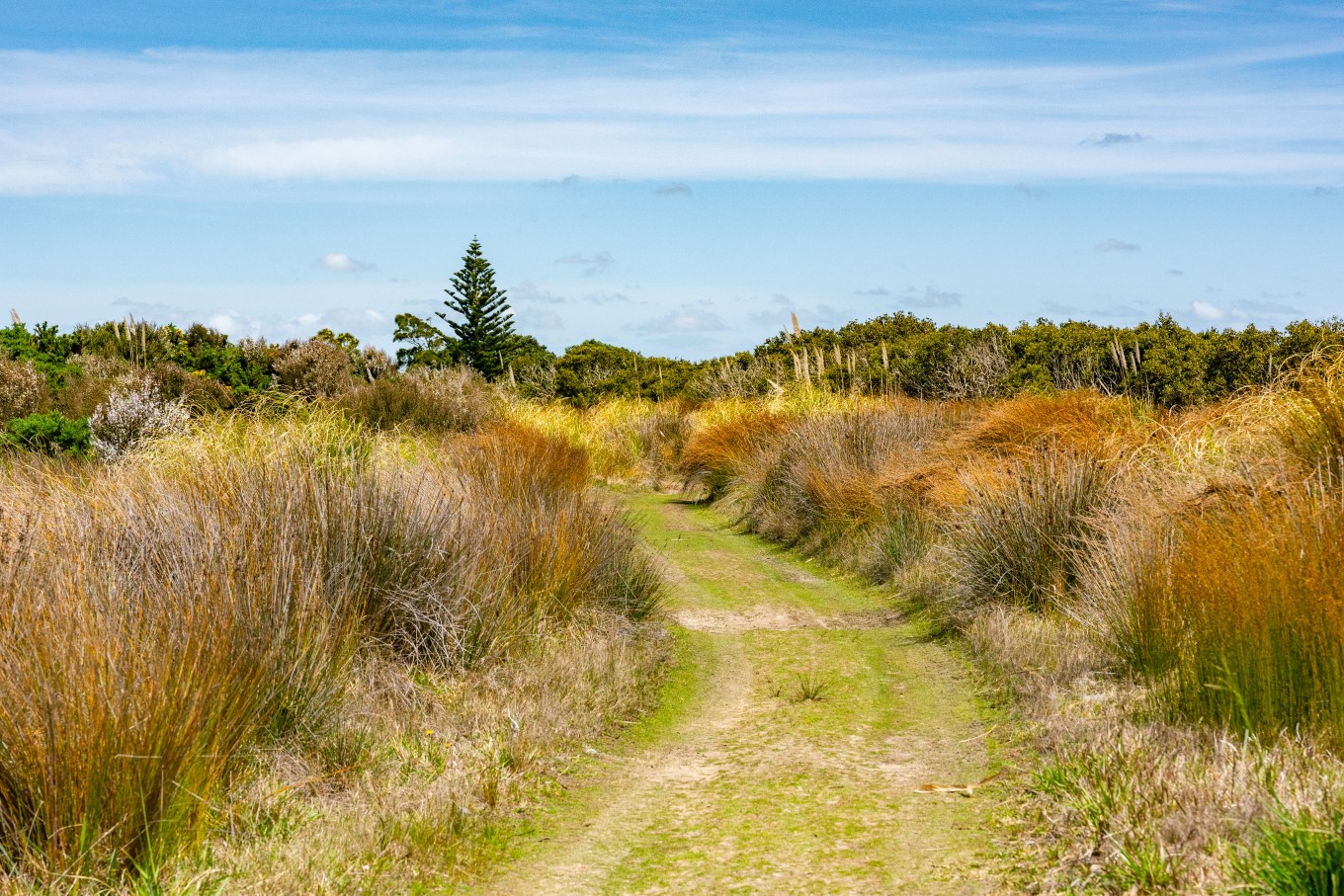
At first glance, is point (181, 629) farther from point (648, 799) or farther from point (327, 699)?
point (648, 799)

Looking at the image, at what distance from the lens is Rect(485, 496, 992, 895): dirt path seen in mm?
4727

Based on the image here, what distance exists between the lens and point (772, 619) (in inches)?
396

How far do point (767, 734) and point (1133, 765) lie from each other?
2.43 metres

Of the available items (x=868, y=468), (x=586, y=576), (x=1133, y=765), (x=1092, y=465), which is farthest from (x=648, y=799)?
(x=868, y=468)

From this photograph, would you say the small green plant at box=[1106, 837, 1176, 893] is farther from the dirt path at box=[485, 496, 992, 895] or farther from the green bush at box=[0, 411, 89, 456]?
the green bush at box=[0, 411, 89, 456]

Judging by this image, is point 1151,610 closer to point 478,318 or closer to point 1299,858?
Answer: point 1299,858

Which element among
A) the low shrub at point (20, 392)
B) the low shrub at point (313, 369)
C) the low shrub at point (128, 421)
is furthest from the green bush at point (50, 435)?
the low shrub at point (313, 369)

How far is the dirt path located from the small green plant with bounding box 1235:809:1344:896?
44.3 inches

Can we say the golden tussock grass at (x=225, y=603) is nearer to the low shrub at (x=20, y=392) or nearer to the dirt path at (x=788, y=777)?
the dirt path at (x=788, y=777)

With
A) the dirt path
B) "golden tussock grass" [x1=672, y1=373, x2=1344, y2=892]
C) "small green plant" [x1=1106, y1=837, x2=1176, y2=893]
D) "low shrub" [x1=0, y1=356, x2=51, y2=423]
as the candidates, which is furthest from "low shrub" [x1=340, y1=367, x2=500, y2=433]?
"small green plant" [x1=1106, y1=837, x2=1176, y2=893]

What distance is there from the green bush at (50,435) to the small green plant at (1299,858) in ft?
41.8

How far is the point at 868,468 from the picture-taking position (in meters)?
13.4

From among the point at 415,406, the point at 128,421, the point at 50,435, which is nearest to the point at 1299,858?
the point at 128,421

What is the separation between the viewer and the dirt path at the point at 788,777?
4727mm
